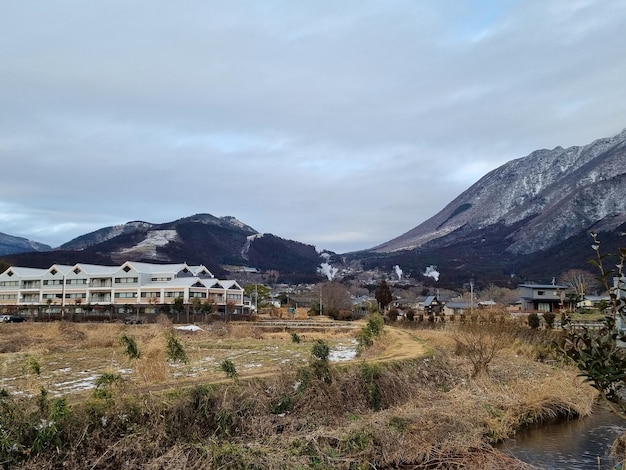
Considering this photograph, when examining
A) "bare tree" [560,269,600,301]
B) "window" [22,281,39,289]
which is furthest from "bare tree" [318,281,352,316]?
"window" [22,281,39,289]

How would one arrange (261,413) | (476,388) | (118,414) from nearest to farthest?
(118,414), (261,413), (476,388)

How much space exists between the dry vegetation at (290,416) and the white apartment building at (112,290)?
59.4m

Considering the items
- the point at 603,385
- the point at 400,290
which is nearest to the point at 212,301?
the point at 603,385

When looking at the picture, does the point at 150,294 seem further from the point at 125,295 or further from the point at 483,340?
the point at 483,340

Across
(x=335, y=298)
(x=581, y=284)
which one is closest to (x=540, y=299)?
(x=335, y=298)

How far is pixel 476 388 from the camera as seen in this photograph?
62.8ft

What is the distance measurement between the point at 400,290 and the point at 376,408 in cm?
14268

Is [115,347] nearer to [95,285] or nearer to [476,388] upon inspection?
[476,388]

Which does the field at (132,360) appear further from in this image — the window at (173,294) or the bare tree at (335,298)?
the bare tree at (335,298)

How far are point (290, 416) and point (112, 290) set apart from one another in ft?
258

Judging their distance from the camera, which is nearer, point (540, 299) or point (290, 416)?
point (290, 416)

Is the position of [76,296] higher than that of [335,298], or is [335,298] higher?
[76,296]

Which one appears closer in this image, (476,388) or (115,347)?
(476,388)

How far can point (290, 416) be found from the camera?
45.5ft
